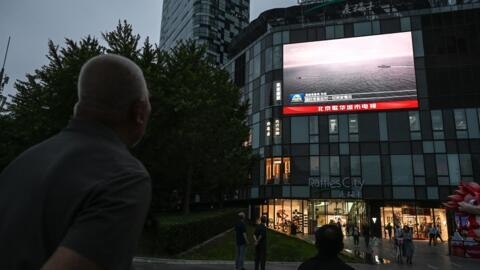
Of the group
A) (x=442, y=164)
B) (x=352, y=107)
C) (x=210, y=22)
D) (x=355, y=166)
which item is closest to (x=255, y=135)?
(x=352, y=107)

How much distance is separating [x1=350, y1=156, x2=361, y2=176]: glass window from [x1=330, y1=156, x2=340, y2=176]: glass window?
128 cm

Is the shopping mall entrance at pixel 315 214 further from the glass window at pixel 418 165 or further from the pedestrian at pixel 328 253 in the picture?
the pedestrian at pixel 328 253

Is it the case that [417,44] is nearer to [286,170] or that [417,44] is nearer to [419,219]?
[419,219]

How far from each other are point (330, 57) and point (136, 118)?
45.2 metres

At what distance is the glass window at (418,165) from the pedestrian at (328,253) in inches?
1518

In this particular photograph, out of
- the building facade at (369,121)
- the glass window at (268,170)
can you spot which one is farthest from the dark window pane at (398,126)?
the glass window at (268,170)

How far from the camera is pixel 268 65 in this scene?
46812 mm

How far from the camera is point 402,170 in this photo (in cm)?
3938

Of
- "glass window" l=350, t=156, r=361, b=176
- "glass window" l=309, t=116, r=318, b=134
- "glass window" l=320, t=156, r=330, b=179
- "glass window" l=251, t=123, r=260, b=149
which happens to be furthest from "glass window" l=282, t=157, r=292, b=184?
"glass window" l=350, t=156, r=361, b=176

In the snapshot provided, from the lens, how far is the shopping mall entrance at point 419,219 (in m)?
39.3

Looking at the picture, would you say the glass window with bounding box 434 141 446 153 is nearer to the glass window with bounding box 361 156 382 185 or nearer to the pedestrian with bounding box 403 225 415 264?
the glass window with bounding box 361 156 382 185

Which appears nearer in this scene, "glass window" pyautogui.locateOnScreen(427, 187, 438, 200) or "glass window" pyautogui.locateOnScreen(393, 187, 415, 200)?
"glass window" pyautogui.locateOnScreen(427, 187, 438, 200)

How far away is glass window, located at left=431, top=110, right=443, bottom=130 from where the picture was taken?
1558 inches

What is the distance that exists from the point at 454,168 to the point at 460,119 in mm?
4955
